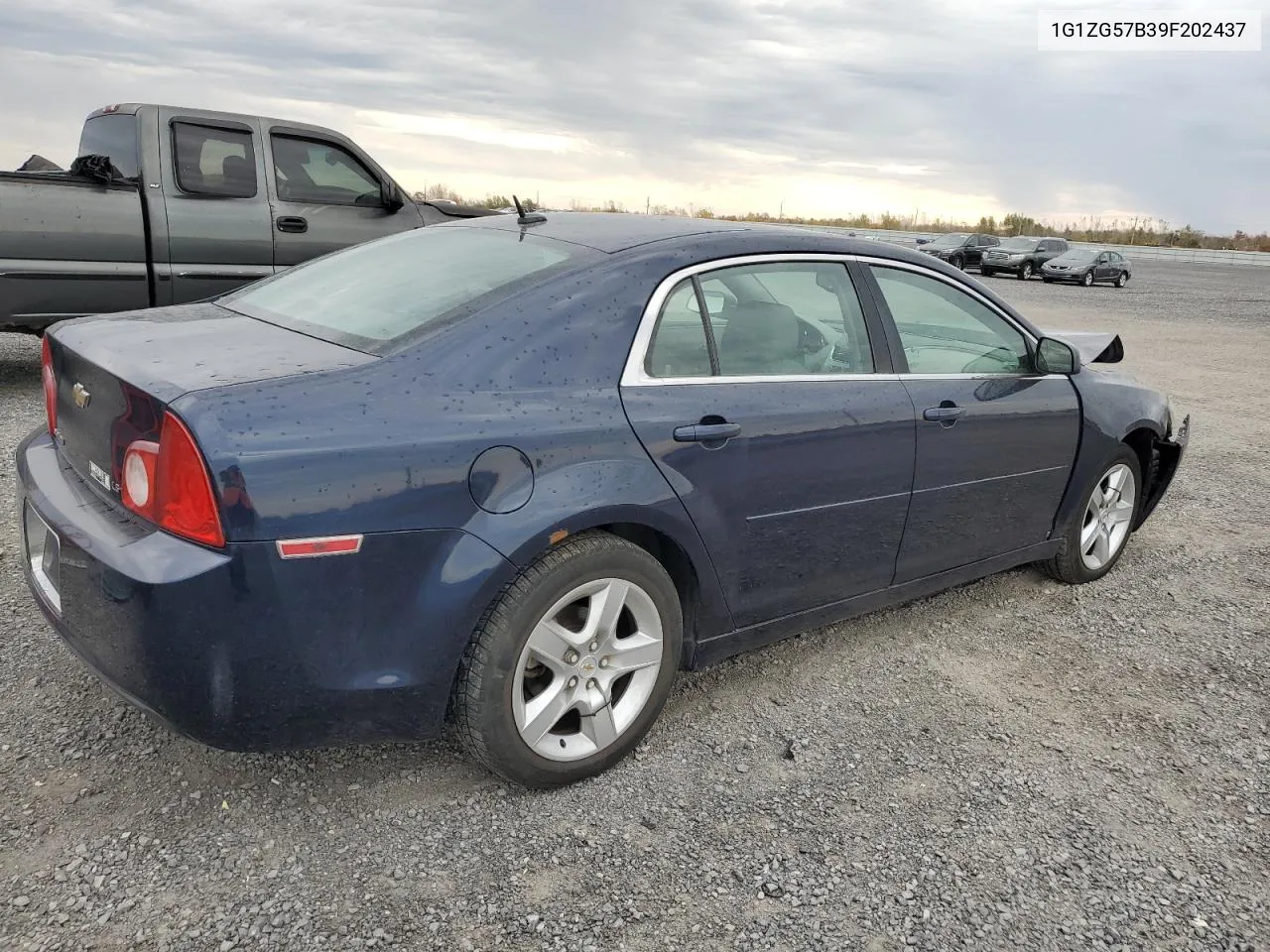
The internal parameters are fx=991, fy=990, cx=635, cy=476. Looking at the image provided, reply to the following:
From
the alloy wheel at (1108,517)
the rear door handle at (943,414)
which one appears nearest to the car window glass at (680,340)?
the rear door handle at (943,414)

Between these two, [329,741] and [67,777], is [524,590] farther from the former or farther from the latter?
[67,777]

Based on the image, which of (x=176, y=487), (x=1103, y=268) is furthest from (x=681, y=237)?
(x=1103, y=268)

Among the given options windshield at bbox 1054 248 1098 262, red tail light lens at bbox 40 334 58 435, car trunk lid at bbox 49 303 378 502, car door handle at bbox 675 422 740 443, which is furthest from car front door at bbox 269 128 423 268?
windshield at bbox 1054 248 1098 262

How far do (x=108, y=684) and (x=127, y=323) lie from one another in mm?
1074

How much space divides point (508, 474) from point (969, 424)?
1.91m

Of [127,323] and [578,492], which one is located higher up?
[127,323]

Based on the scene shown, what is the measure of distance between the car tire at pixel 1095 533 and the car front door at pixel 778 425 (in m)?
1.33

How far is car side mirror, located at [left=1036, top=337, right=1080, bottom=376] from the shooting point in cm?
393

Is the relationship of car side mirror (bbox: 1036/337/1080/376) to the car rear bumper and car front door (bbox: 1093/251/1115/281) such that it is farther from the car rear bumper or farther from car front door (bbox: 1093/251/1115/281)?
car front door (bbox: 1093/251/1115/281)

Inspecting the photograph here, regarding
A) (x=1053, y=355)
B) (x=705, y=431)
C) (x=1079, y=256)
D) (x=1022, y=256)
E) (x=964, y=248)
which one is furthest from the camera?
(x=964, y=248)

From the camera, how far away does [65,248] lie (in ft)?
22.3

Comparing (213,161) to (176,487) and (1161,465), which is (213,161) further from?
(1161,465)

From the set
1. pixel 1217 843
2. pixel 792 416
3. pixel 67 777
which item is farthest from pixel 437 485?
pixel 1217 843

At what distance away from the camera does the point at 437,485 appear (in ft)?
7.72
